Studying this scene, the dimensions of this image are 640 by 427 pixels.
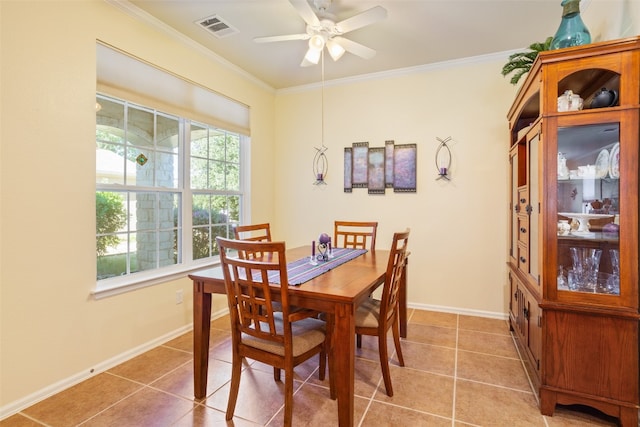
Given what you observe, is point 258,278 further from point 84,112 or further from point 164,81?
point 164,81

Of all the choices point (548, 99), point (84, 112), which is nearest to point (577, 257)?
point (548, 99)

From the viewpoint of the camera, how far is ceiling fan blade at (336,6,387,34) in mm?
2016

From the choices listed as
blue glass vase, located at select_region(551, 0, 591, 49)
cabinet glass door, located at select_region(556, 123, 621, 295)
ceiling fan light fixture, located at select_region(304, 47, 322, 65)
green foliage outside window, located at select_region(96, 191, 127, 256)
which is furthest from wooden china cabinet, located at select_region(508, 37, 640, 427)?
green foliage outside window, located at select_region(96, 191, 127, 256)

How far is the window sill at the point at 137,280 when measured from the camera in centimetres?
237

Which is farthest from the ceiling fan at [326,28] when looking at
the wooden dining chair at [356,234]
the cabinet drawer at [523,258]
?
the cabinet drawer at [523,258]

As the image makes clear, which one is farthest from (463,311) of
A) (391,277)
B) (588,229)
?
(391,277)

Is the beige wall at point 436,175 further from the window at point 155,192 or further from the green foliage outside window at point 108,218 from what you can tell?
the green foliage outside window at point 108,218

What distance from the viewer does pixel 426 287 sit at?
11.9ft

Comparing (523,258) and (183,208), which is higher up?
(183,208)

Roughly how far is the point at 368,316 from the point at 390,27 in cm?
237

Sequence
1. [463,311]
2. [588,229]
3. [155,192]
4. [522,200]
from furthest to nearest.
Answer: [463,311] → [155,192] → [522,200] → [588,229]

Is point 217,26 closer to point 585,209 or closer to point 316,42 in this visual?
point 316,42

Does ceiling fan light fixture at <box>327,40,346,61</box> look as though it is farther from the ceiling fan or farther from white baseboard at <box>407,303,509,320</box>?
white baseboard at <box>407,303,509,320</box>

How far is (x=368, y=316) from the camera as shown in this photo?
2090mm
